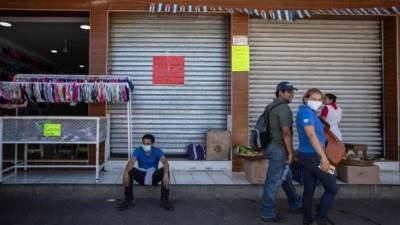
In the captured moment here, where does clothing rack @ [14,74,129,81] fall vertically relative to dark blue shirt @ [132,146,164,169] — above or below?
above

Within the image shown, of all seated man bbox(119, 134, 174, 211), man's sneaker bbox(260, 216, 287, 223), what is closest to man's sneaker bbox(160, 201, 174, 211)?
seated man bbox(119, 134, 174, 211)

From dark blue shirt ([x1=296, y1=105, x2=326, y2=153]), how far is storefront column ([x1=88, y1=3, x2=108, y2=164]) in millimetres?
4631

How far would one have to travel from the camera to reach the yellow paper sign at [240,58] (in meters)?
8.96

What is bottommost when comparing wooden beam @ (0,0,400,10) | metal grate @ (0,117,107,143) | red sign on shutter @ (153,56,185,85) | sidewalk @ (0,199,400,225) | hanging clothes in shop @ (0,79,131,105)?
sidewalk @ (0,199,400,225)

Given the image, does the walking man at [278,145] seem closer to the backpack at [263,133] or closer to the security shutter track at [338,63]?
the backpack at [263,133]

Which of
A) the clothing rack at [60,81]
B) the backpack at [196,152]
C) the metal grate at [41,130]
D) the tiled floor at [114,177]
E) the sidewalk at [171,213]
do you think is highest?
the clothing rack at [60,81]

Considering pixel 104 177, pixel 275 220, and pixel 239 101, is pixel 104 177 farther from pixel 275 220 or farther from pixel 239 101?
pixel 275 220

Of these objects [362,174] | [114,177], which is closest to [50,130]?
[114,177]

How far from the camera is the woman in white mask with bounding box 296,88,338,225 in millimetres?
5273

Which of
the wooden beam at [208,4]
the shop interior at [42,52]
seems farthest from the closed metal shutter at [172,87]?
the shop interior at [42,52]

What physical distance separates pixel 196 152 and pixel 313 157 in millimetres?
3970

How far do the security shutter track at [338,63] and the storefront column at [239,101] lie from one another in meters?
0.61

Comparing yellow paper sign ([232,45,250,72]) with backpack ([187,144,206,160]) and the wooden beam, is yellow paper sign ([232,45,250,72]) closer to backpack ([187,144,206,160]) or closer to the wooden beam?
the wooden beam

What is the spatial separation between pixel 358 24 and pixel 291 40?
1.60 m
